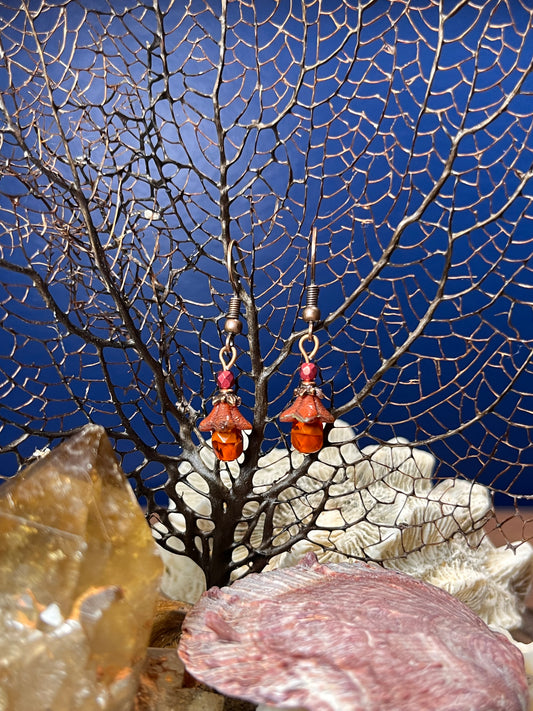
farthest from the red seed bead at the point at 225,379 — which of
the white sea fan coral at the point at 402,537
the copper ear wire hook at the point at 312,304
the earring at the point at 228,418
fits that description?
the white sea fan coral at the point at 402,537

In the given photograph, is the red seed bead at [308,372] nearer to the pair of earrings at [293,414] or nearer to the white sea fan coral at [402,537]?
the pair of earrings at [293,414]

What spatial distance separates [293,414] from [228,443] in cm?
9

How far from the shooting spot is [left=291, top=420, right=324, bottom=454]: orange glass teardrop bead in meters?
0.73

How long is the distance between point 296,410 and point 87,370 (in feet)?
2.96

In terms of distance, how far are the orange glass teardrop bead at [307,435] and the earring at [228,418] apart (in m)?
0.06

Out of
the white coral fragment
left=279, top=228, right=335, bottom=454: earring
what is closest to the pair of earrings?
left=279, top=228, right=335, bottom=454: earring

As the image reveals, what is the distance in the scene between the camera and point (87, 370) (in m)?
1.50

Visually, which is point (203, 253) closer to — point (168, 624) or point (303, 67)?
point (303, 67)

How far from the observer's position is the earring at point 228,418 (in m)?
0.73

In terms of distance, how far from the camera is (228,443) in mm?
732

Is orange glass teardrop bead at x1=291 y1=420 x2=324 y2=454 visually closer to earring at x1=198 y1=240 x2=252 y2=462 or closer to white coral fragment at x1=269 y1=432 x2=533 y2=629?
earring at x1=198 y1=240 x2=252 y2=462

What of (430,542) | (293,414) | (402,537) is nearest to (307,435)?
(293,414)

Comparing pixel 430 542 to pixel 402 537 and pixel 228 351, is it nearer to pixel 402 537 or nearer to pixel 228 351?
pixel 402 537

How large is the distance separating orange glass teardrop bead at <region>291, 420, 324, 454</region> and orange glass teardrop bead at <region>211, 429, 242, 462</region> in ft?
0.23
